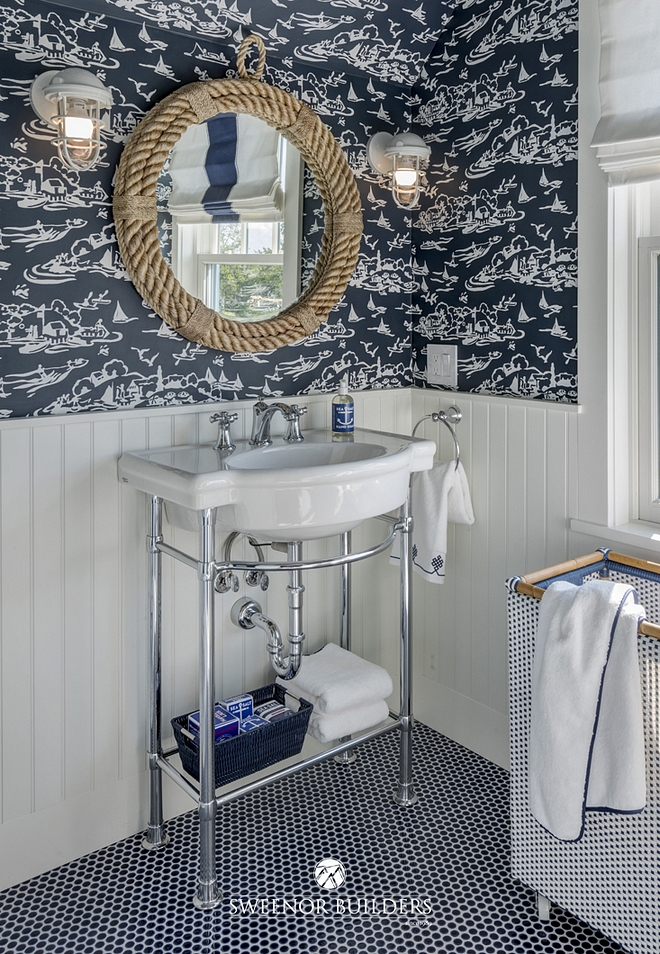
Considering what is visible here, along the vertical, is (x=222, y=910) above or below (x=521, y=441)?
below

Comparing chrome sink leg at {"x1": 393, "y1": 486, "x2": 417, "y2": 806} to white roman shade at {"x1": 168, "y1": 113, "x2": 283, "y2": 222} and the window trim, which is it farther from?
white roman shade at {"x1": 168, "y1": 113, "x2": 283, "y2": 222}

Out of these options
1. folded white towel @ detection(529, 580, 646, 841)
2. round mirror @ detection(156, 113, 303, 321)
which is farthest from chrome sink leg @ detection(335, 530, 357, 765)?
folded white towel @ detection(529, 580, 646, 841)

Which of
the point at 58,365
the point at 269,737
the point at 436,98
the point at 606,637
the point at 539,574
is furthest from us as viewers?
the point at 436,98

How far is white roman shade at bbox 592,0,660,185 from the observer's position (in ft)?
5.76

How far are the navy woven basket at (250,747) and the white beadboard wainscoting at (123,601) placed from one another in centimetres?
19

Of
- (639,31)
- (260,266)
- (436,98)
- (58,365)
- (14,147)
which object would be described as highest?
(436,98)

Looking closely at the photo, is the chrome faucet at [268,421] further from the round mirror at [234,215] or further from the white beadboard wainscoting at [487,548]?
the white beadboard wainscoting at [487,548]

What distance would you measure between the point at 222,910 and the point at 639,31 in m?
2.19

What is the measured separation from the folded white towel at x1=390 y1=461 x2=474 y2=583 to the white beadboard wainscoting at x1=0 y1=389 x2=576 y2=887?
70mm

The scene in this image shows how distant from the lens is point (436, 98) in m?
2.39

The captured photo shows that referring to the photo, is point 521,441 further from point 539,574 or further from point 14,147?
point 14,147

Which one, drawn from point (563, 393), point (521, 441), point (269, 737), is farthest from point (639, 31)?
point (269, 737)

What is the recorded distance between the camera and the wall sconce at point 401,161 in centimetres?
225

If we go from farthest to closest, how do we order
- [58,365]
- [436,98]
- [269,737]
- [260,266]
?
[436,98]
[260,266]
[269,737]
[58,365]
